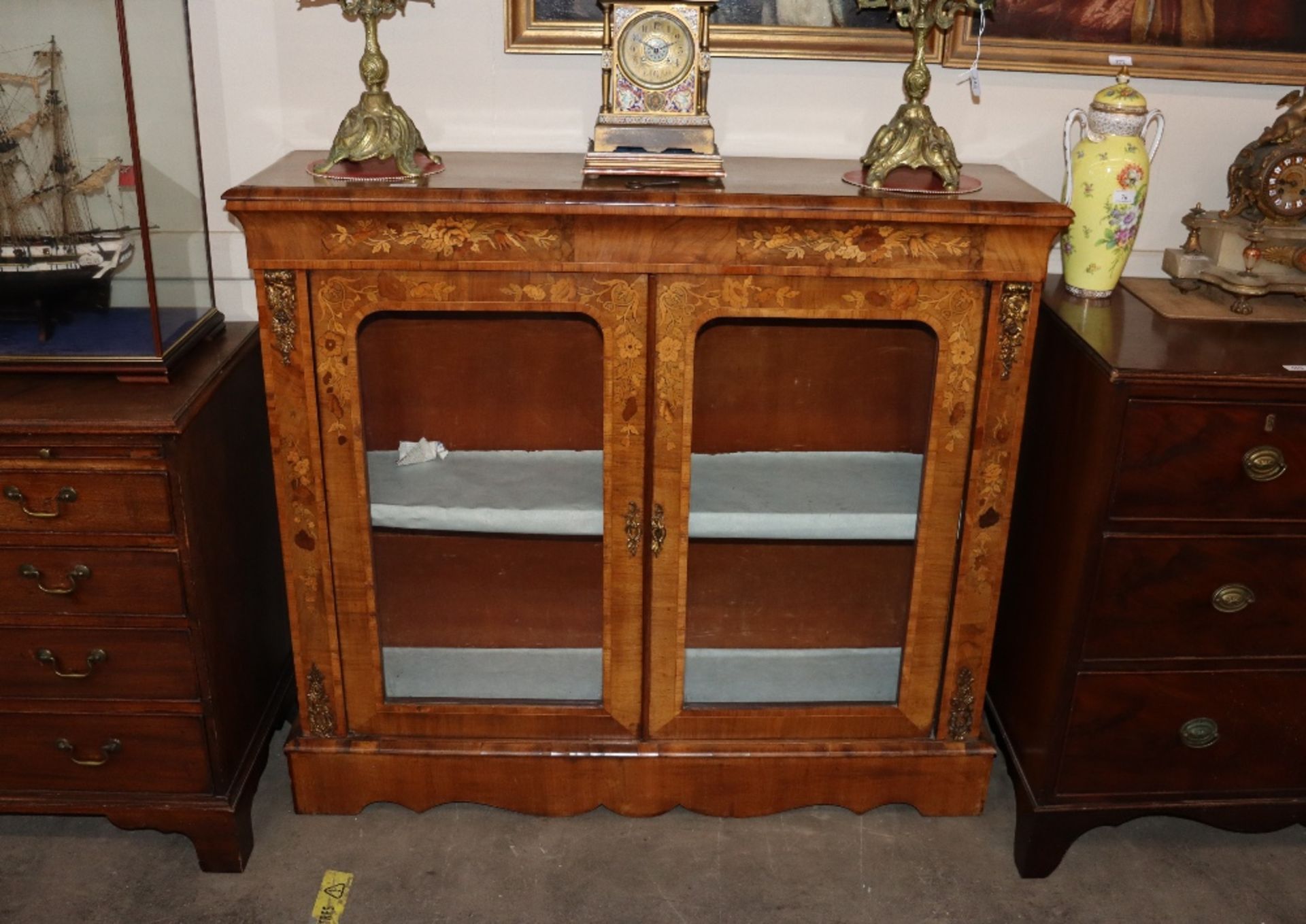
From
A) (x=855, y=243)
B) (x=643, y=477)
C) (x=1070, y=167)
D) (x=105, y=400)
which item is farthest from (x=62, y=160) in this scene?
(x=1070, y=167)

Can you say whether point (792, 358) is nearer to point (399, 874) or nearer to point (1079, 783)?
point (1079, 783)

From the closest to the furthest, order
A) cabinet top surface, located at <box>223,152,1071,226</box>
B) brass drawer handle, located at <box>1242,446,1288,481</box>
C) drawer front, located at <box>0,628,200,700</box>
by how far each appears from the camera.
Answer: cabinet top surface, located at <box>223,152,1071,226</box> → brass drawer handle, located at <box>1242,446,1288,481</box> → drawer front, located at <box>0,628,200,700</box>

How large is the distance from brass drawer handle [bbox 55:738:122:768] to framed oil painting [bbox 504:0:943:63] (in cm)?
150

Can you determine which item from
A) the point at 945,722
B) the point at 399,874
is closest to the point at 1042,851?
the point at 945,722

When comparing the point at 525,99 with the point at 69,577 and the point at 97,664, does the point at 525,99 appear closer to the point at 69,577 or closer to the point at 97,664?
the point at 69,577

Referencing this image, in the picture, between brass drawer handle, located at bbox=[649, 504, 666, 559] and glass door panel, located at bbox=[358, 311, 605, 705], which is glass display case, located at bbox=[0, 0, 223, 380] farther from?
brass drawer handle, located at bbox=[649, 504, 666, 559]

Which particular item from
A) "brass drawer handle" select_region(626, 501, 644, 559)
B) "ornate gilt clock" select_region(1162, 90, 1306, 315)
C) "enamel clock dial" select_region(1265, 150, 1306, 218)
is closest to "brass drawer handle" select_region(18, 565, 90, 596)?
"brass drawer handle" select_region(626, 501, 644, 559)

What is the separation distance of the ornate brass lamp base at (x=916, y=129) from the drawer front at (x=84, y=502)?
1.32 metres

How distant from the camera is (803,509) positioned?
2215 mm

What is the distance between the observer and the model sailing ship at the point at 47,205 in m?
1.99

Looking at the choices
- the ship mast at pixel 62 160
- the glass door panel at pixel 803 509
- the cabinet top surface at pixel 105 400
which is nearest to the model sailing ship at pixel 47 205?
the ship mast at pixel 62 160

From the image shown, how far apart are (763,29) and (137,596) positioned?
156 cm

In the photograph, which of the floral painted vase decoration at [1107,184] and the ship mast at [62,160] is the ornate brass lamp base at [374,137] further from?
the floral painted vase decoration at [1107,184]

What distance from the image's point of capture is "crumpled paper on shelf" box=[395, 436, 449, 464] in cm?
230
